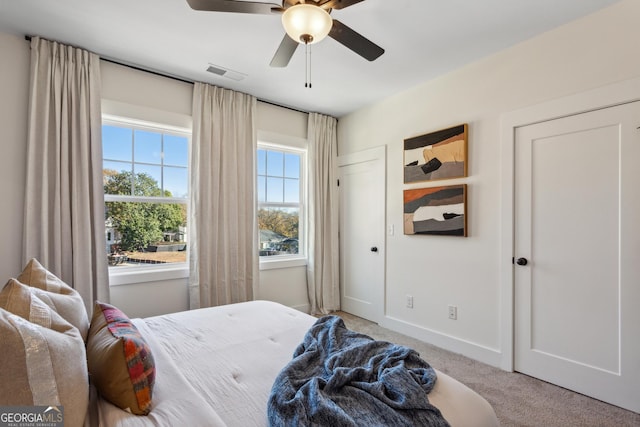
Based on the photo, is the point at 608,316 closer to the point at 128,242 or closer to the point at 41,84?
the point at 128,242

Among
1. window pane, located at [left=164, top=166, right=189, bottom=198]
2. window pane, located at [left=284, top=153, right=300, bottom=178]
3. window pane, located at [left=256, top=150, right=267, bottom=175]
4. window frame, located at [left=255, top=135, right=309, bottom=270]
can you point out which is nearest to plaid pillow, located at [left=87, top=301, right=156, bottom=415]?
window pane, located at [left=164, top=166, right=189, bottom=198]

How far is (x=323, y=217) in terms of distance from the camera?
4.14 m

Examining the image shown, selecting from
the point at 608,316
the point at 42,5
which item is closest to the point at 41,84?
the point at 42,5

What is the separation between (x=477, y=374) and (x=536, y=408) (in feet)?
1.61

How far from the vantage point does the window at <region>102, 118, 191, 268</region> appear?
2873 millimetres

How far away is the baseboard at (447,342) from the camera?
8.74 feet

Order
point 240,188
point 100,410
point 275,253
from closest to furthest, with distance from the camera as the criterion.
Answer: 1. point 100,410
2. point 240,188
3. point 275,253

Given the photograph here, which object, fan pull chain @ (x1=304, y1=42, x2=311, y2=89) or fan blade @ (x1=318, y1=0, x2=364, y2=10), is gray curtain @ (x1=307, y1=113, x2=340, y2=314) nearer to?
fan pull chain @ (x1=304, y1=42, x2=311, y2=89)

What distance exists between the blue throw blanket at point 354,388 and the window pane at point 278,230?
97.0 inches

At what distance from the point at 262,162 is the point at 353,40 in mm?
2281

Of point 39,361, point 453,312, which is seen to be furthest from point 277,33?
point 453,312

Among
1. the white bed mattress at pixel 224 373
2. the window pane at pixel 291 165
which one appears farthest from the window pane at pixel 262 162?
the white bed mattress at pixel 224 373

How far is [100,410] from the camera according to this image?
1062 mm

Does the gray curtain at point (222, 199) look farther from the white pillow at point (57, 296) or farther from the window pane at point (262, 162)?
the white pillow at point (57, 296)
